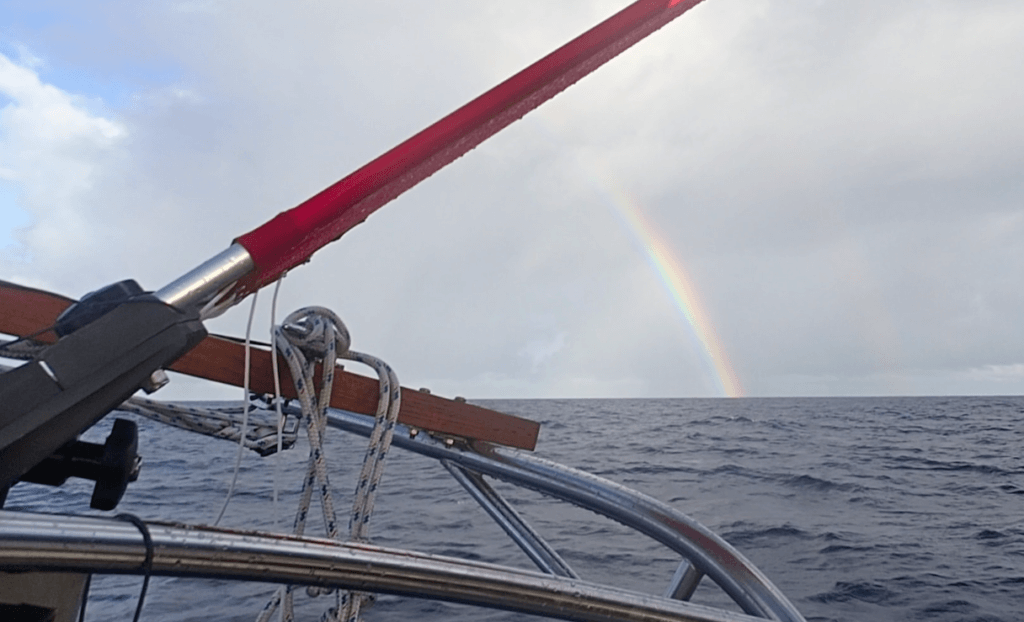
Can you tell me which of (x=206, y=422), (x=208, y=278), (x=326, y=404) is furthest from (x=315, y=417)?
(x=208, y=278)

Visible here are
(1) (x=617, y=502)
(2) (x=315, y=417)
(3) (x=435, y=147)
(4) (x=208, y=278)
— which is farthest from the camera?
(1) (x=617, y=502)

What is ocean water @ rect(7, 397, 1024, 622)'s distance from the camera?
237 inches

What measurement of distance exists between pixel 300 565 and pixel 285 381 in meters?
0.77

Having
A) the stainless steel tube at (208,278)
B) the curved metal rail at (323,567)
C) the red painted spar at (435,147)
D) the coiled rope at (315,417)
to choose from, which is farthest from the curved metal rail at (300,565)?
the coiled rope at (315,417)

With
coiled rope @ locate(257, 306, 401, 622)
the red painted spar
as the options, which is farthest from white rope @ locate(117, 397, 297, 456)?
the red painted spar

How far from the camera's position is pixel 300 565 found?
1117mm

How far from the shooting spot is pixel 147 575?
104cm

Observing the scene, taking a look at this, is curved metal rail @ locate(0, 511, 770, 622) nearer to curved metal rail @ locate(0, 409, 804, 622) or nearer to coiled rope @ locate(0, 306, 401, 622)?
curved metal rail @ locate(0, 409, 804, 622)

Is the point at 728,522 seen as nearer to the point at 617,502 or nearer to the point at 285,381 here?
the point at 617,502

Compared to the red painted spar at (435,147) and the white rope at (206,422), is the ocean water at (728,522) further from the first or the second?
the red painted spar at (435,147)

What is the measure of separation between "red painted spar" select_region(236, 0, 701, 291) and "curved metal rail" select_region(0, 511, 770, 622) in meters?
0.49

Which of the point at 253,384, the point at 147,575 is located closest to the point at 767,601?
the point at 253,384

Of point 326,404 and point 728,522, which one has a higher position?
point 728,522

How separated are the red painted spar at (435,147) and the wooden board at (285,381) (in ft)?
1.32
